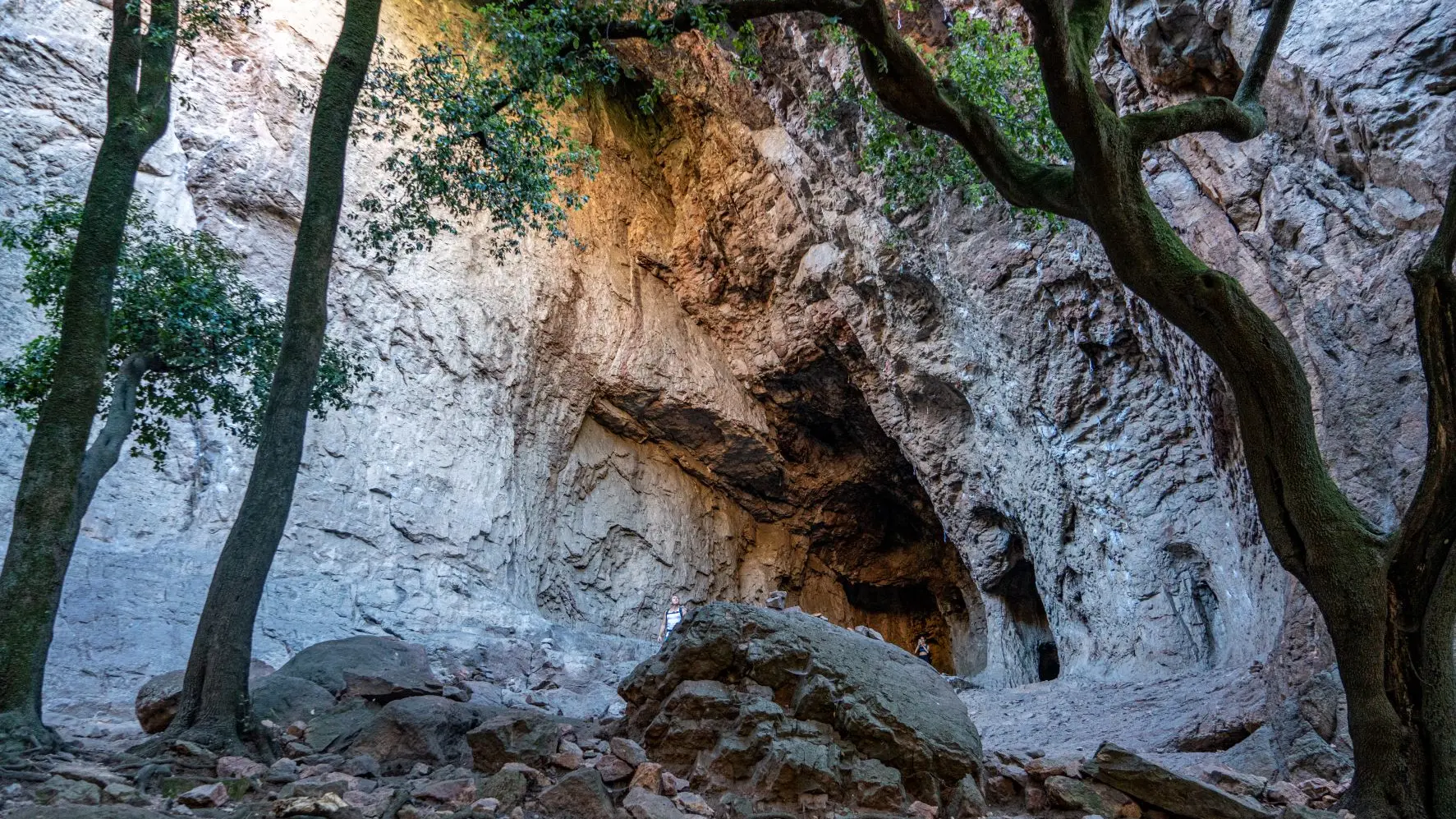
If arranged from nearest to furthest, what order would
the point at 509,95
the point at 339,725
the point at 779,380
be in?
the point at 339,725
the point at 509,95
the point at 779,380

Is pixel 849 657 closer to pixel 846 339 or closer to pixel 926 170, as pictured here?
pixel 926 170

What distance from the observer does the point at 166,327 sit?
29.0 ft

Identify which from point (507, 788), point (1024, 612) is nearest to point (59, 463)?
point (507, 788)

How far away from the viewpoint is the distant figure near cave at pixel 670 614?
19.4 meters

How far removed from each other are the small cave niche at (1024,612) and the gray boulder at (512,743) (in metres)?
14.1

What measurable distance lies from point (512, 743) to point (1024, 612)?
15.1 metres

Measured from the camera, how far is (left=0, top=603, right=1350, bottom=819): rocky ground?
4801mm

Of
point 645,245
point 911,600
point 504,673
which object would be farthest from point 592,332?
point 911,600

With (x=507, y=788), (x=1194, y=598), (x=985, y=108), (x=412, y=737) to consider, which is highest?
(x=985, y=108)

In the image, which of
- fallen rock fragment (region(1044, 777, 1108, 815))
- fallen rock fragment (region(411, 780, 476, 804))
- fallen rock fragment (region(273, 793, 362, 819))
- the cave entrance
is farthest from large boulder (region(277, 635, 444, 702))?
the cave entrance

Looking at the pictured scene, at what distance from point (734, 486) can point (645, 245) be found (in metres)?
6.95

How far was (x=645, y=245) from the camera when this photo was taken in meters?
21.9

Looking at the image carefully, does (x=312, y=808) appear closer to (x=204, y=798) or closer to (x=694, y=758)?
(x=204, y=798)

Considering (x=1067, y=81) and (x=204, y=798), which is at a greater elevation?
(x=1067, y=81)
